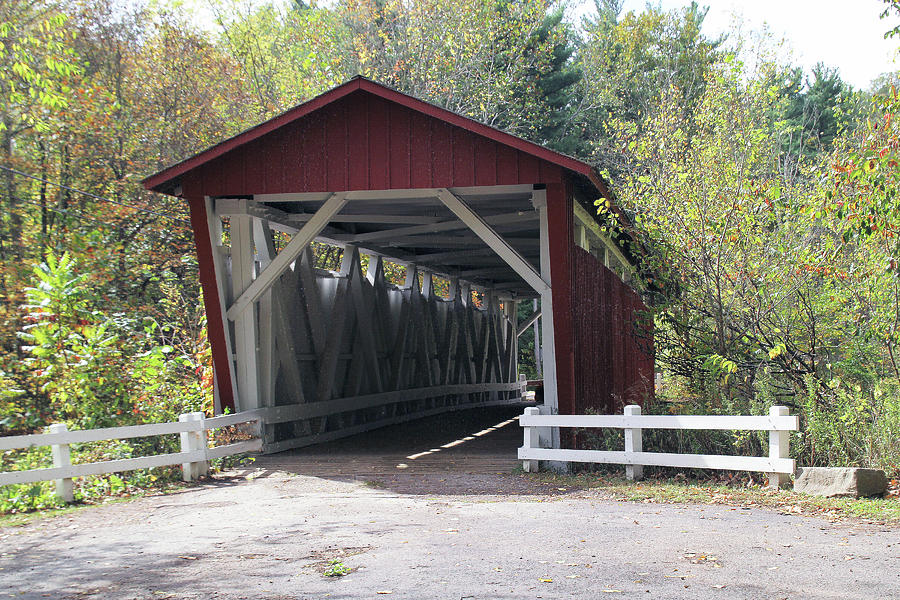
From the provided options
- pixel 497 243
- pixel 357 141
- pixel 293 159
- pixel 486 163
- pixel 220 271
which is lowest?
pixel 220 271

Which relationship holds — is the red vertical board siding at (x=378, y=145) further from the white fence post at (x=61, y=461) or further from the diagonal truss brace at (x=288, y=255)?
the white fence post at (x=61, y=461)

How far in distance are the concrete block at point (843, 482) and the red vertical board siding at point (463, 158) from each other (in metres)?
5.04

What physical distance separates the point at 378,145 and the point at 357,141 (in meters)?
0.28

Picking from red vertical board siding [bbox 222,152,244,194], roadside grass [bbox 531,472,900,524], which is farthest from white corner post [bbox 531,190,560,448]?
red vertical board siding [bbox 222,152,244,194]

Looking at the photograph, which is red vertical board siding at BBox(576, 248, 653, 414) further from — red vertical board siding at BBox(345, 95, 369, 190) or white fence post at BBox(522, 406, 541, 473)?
red vertical board siding at BBox(345, 95, 369, 190)

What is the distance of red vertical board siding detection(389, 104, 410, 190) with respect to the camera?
11.1m

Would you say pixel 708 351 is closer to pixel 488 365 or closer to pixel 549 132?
pixel 488 365

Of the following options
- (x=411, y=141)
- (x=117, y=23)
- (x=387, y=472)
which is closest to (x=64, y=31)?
(x=117, y=23)

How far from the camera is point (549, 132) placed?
3259cm

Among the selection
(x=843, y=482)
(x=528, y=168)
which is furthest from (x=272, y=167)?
(x=843, y=482)

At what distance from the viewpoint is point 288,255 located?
11672 mm

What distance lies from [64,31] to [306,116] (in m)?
11.7

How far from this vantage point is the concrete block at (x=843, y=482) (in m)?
7.59

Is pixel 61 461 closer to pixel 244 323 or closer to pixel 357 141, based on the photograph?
pixel 244 323
